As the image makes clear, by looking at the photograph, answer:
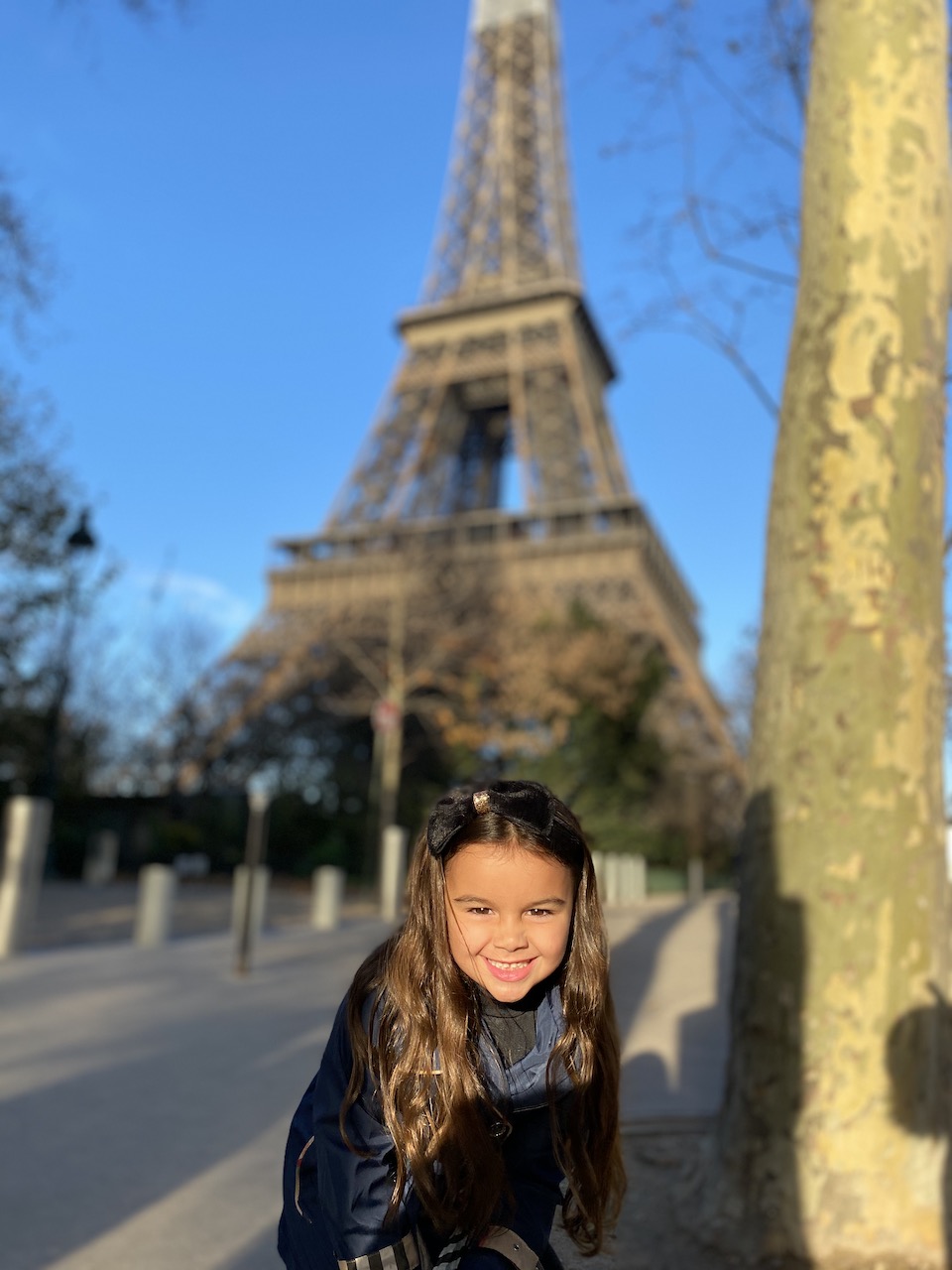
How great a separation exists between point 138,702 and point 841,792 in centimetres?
3147

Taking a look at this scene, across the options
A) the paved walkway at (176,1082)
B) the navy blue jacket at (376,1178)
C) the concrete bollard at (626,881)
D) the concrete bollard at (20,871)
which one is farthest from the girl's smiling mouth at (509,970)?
the concrete bollard at (626,881)

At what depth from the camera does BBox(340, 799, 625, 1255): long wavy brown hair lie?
1.52m

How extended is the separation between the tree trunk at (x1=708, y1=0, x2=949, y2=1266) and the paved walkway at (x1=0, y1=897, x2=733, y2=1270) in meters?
1.42

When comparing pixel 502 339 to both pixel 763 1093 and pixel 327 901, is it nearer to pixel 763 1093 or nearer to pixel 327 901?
pixel 327 901

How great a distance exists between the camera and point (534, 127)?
41531 millimetres

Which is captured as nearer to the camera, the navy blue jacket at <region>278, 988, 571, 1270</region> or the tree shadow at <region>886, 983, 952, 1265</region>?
the navy blue jacket at <region>278, 988, 571, 1270</region>

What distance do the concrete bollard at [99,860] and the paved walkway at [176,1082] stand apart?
1334cm

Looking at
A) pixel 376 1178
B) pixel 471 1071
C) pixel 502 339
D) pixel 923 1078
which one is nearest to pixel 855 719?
pixel 923 1078

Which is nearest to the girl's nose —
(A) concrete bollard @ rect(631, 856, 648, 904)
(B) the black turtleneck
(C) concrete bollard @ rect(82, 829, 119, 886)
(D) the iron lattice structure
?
(B) the black turtleneck

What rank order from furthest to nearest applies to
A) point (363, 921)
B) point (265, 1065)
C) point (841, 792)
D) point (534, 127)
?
→ point (534, 127), point (363, 921), point (265, 1065), point (841, 792)

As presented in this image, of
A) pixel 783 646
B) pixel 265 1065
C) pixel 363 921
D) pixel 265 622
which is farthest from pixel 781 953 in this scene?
pixel 265 622

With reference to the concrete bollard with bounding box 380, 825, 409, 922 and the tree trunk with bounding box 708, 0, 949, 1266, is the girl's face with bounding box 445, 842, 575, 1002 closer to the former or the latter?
the tree trunk with bounding box 708, 0, 949, 1266

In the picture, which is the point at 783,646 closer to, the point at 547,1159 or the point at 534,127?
the point at 547,1159

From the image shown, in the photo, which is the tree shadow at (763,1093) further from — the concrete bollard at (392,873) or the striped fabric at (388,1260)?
the concrete bollard at (392,873)
